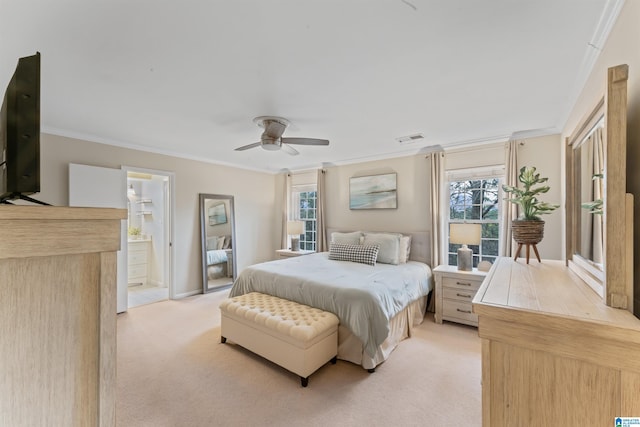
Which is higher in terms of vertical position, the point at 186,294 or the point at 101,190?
the point at 101,190

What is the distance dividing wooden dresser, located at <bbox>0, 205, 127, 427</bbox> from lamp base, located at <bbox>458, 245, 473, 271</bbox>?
375cm

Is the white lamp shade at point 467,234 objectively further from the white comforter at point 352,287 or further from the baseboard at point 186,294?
the baseboard at point 186,294

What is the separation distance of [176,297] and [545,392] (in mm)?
4803

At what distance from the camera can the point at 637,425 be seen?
0.81 meters

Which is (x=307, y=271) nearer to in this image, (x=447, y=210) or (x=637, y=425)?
(x=447, y=210)

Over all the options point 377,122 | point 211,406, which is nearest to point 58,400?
point 211,406

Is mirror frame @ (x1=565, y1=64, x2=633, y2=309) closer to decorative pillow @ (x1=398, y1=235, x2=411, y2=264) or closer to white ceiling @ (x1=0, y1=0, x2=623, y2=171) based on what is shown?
white ceiling @ (x1=0, y1=0, x2=623, y2=171)

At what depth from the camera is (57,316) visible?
0.56 metres

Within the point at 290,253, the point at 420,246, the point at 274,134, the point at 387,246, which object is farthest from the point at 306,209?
the point at 274,134

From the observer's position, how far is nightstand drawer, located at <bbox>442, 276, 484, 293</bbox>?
3.31 metres

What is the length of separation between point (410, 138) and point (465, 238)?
151 centimetres

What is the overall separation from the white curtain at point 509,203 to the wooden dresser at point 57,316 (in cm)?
400

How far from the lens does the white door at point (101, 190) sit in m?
3.45

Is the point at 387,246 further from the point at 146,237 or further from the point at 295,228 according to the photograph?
the point at 146,237
